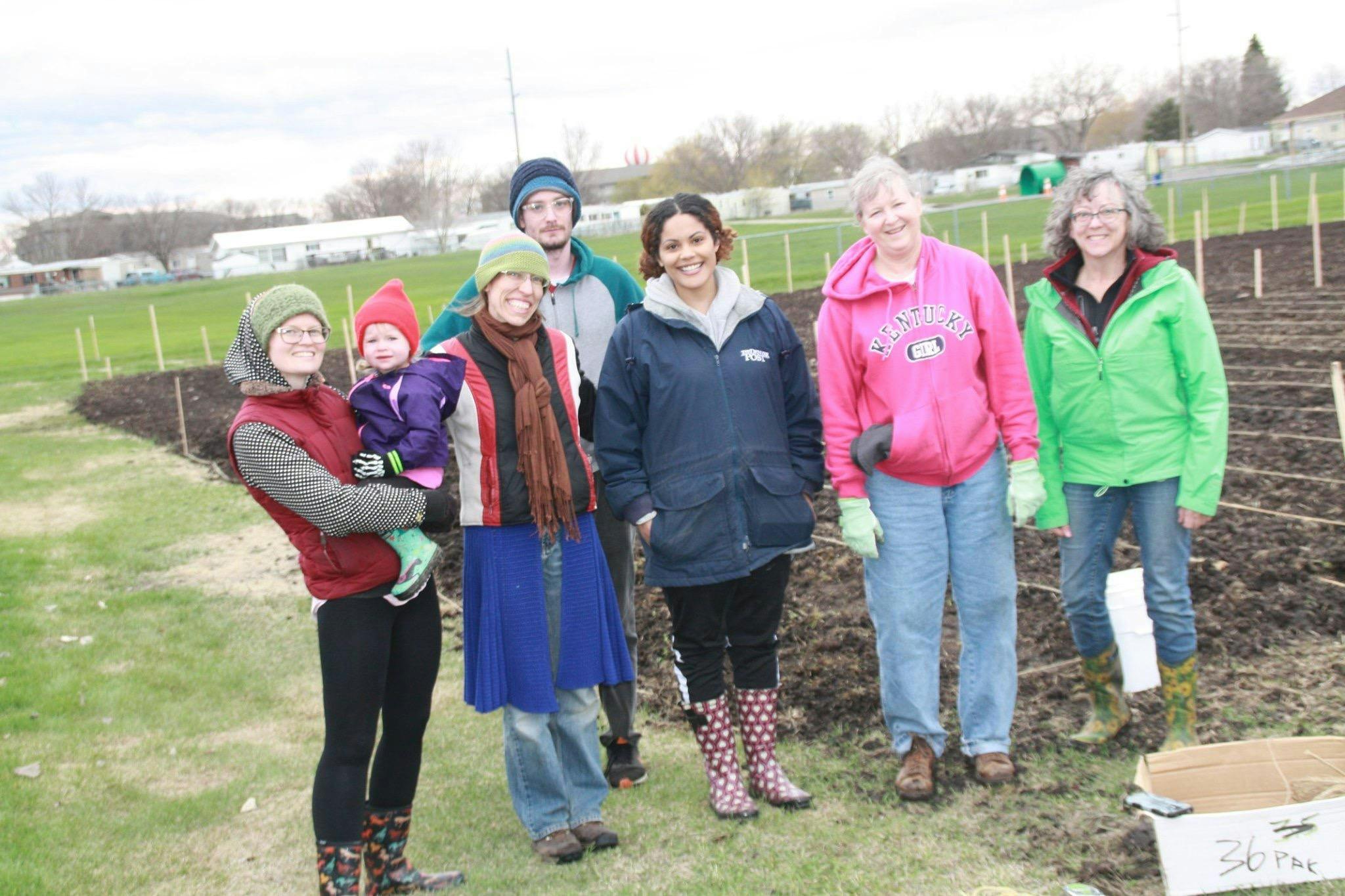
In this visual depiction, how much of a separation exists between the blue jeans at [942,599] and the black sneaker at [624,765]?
94cm

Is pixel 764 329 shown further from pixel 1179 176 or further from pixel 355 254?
pixel 355 254

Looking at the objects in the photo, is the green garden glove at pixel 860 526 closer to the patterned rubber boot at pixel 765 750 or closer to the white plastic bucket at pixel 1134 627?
the patterned rubber boot at pixel 765 750

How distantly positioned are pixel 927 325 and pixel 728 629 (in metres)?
1.12

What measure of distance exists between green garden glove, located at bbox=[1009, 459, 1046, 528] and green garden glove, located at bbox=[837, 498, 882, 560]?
0.42 m

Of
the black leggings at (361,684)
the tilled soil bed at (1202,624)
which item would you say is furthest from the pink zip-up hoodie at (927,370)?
the black leggings at (361,684)

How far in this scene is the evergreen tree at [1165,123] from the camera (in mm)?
71938

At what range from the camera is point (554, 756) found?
140 inches

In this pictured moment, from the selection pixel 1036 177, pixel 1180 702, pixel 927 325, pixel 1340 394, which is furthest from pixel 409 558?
pixel 1036 177

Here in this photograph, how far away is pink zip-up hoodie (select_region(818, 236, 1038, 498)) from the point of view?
344 centimetres

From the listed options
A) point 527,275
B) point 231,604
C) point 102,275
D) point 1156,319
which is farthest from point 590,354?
point 102,275

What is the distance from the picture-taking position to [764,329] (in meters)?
3.54

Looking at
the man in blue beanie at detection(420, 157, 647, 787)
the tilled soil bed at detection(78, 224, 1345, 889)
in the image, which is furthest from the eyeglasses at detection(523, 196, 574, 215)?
the tilled soil bed at detection(78, 224, 1345, 889)

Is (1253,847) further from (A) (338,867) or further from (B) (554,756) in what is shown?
(A) (338,867)

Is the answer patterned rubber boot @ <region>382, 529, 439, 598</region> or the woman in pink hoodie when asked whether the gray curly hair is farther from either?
patterned rubber boot @ <region>382, 529, 439, 598</region>
